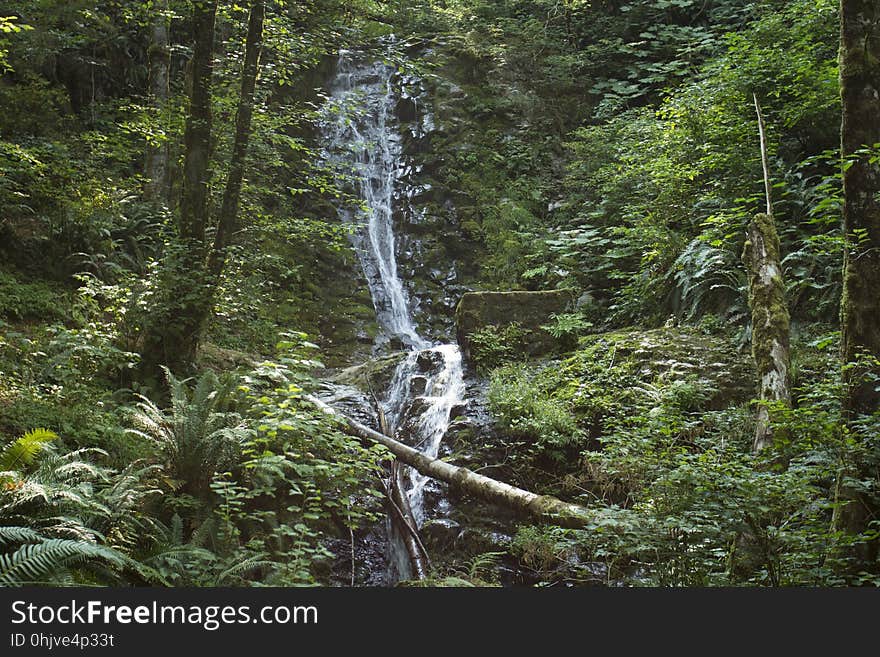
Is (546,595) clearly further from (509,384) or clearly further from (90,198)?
(90,198)

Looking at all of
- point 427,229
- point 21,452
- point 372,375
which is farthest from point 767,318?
point 427,229

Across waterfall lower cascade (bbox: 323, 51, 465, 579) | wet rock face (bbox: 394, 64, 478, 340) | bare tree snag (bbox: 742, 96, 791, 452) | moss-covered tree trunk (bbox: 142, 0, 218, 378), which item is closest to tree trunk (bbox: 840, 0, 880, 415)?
bare tree snag (bbox: 742, 96, 791, 452)

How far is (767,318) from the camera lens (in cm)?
662

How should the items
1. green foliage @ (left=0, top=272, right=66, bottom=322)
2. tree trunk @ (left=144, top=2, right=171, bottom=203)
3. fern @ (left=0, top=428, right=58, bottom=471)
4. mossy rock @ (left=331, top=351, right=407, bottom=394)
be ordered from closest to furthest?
fern @ (left=0, top=428, right=58, bottom=471) → green foliage @ (left=0, top=272, right=66, bottom=322) → mossy rock @ (left=331, top=351, right=407, bottom=394) → tree trunk @ (left=144, top=2, right=171, bottom=203)

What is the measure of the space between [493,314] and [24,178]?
7962 mm

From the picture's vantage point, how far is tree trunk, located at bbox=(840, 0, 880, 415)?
4.25 meters

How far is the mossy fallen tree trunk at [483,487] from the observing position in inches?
224

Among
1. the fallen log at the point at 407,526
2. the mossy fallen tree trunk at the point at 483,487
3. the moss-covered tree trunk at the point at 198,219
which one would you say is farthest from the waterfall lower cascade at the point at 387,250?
the moss-covered tree trunk at the point at 198,219

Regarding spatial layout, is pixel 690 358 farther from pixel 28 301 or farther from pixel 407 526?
pixel 28 301

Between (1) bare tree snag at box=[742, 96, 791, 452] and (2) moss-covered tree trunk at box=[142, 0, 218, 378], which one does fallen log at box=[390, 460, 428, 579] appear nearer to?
(2) moss-covered tree trunk at box=[142, 0, 218, 378]

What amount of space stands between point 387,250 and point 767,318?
10.2 m

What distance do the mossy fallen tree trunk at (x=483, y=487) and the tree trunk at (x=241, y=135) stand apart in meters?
2.46

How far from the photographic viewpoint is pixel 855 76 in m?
4.59

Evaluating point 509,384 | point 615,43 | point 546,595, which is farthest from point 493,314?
point 615,43
